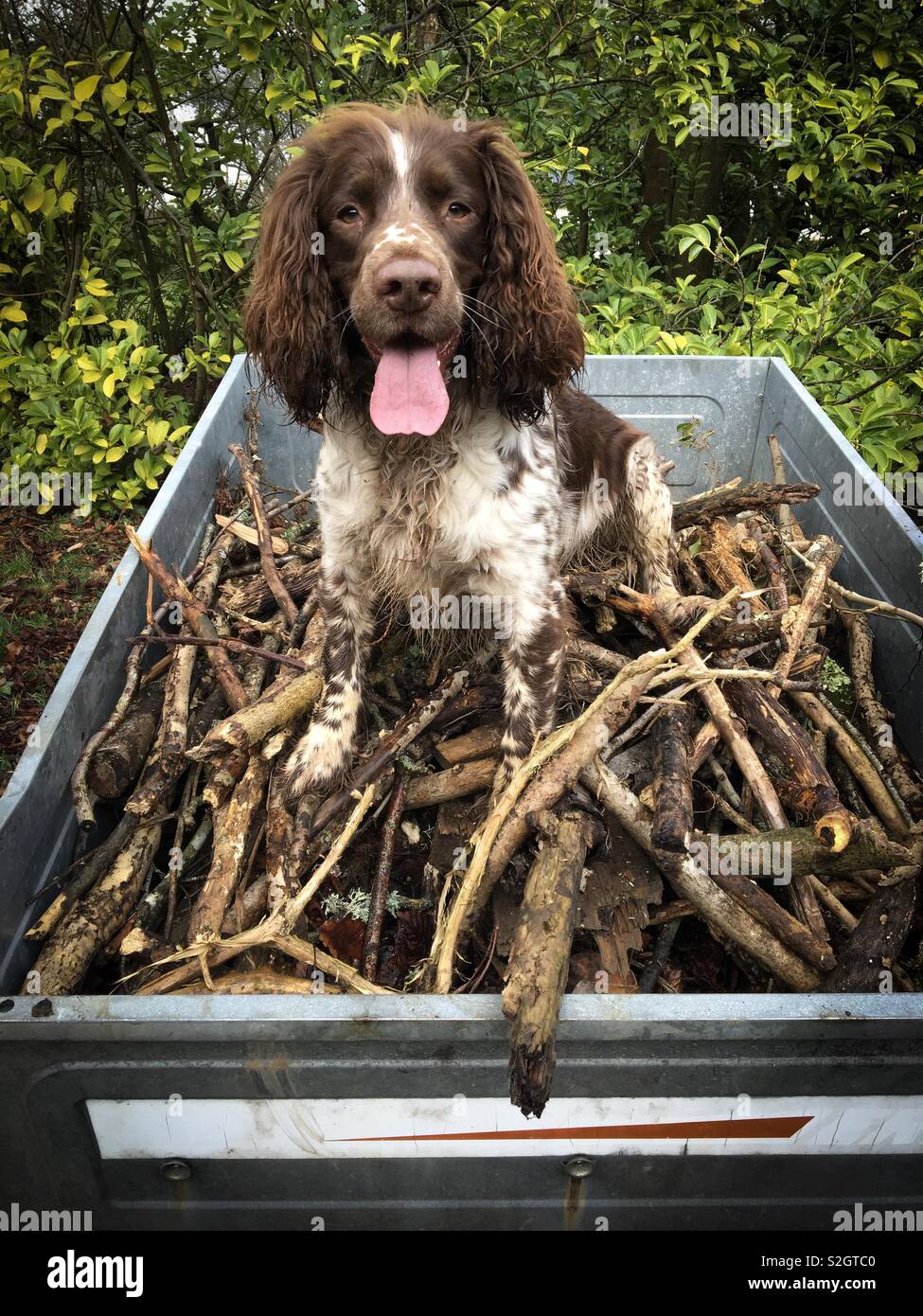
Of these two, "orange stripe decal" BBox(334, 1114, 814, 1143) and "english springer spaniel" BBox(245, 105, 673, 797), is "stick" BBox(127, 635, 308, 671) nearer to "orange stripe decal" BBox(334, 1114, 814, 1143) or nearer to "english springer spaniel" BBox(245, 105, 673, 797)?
"english springer spaniel" BBox(245, 105, 673, 797)

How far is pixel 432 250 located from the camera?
2043 millimetres

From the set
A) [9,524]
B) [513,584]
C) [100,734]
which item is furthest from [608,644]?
[9,524]

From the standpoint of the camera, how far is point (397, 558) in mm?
2506

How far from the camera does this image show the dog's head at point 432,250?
2.11 meters

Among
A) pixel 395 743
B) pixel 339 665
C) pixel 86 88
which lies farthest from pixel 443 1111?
pixel 86 88

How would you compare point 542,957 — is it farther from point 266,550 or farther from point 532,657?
point 266,550

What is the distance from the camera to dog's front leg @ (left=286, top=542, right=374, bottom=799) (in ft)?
8.07

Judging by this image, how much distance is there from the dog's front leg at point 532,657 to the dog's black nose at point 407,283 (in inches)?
29.4

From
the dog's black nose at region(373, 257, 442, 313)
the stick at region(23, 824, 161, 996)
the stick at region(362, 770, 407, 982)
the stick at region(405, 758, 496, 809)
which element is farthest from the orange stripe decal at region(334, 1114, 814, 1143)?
the dog's black nose at region(373, 257, 442, 313)

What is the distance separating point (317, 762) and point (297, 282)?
112 cm

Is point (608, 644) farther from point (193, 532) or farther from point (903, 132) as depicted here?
point (903, 132)

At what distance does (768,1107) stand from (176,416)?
13.7 feet

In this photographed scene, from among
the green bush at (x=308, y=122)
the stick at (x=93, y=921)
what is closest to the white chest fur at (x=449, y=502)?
the stick at (x=93, y=921)

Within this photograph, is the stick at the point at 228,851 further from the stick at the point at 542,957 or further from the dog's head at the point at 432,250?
the dog's head at the point at 432,250
